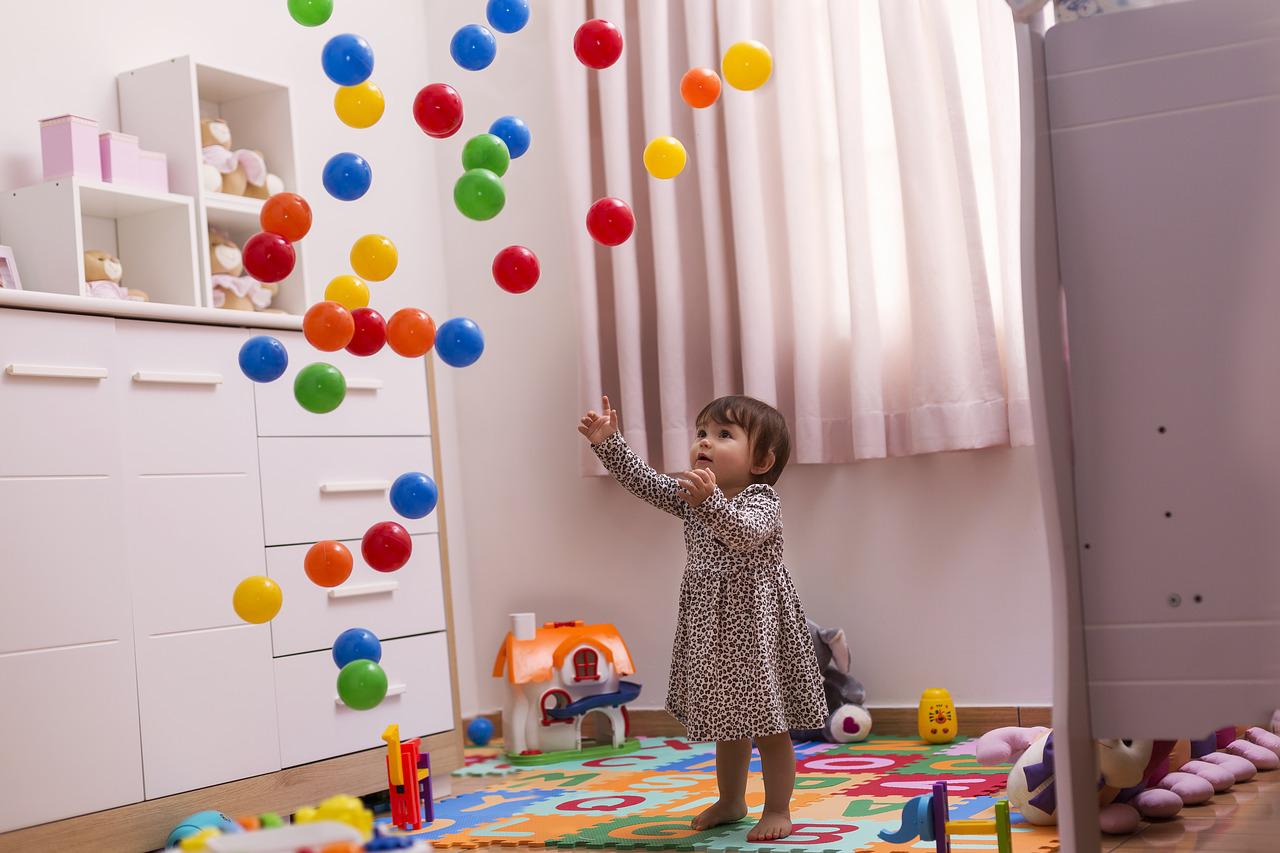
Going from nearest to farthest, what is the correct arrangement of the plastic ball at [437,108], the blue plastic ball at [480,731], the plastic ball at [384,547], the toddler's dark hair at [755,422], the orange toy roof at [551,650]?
the plastic ball at [437,108]
the plastic ball at [384,547]
the toddler's dark hair at [755,422]
the orange toy roof at [551,650]
the blue plastic ball at [480,731]

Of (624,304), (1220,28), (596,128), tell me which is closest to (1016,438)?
(624,304)

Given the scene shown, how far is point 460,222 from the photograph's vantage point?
3.74 meters

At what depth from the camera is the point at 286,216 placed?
2.14 meters

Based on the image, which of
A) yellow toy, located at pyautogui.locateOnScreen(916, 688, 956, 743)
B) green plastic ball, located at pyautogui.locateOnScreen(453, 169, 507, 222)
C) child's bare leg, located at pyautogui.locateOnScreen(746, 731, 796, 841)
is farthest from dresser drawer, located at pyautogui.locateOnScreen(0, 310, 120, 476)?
yellow toy, located at pyautogui.locateOnScreen(916, 688, 956, 743)

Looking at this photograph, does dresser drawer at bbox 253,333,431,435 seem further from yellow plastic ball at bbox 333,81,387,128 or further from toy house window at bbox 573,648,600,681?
toy house window at bbox 573,648,600,681

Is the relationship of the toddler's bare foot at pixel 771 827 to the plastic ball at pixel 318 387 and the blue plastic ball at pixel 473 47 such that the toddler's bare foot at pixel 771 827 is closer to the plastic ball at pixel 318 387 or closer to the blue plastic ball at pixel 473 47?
the plastic ball at pixel 318 387

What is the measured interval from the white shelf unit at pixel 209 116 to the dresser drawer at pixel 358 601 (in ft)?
1.99

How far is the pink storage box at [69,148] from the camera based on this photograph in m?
2.57

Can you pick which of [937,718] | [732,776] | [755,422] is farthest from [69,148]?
[937,718]

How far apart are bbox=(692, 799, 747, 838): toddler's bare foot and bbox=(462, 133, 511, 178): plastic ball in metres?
1.10

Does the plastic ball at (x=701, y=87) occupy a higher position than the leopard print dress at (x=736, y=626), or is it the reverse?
the plastic ball at (x=701, y=87)

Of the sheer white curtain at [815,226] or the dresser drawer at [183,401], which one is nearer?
the dresser drawer at [183,401]

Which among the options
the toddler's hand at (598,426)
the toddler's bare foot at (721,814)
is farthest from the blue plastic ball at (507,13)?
the toddler's bare foot at (721,814)

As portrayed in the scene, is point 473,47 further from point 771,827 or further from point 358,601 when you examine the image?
point 771,827
